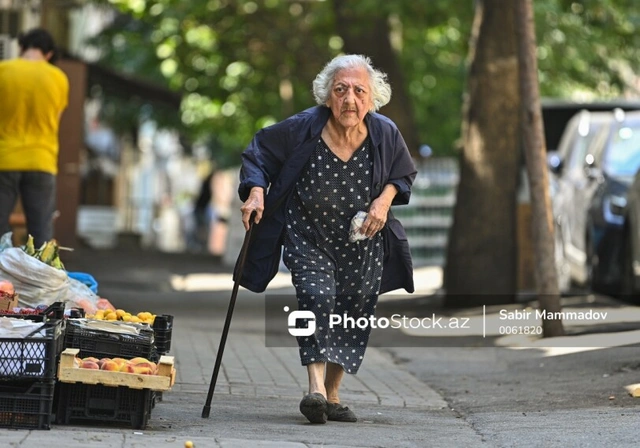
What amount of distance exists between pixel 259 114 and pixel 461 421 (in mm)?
21955

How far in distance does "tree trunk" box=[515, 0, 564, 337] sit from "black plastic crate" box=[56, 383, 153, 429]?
6276 millimetres

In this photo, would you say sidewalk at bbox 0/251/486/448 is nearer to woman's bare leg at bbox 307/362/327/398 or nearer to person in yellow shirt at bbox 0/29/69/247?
woman's bare leg at bbox 307/362/327/398

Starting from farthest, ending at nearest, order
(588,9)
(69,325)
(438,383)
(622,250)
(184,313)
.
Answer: (588,9) → (184,313) → (622,250) → (438,383) → (69,325)

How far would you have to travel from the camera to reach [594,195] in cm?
1566

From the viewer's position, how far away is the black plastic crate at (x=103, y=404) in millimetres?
7266

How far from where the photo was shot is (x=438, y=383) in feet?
34.9

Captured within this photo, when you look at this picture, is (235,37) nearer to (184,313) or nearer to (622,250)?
(184,313)

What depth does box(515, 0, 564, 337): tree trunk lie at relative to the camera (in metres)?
13.0

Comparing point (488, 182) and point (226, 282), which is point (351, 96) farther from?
point (226, 282)

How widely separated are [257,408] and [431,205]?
17.2 metres

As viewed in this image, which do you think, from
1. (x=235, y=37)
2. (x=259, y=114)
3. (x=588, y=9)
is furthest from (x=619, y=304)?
(x=259, y=114)

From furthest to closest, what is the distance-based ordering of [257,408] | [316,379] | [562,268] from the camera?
1. [562,268]
2. [257,408]
3. [316,379]

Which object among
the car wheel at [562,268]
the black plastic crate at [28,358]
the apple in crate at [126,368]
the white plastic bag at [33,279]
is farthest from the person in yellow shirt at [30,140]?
the car wheel at [562,268]

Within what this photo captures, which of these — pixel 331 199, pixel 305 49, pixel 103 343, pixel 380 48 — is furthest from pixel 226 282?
pixel 103 343
